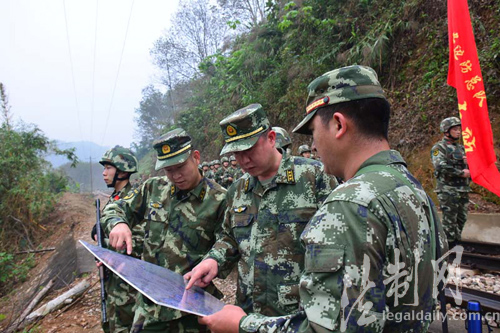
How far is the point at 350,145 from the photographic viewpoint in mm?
1164

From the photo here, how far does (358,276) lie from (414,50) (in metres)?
10.3

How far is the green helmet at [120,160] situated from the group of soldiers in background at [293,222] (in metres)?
0.02

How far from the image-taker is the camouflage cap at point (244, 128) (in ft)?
6.84

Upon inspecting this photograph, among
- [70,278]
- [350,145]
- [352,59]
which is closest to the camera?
[350,145]

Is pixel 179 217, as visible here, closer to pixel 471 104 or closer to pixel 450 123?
pixel 471 104

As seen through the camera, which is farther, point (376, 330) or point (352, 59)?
point (352, 59)

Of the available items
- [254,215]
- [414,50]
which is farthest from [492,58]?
[254,215]

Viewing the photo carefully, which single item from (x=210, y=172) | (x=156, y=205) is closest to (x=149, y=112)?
(x=210, y=172)

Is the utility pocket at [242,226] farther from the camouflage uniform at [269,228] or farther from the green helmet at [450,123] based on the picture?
the green helmet at [450,123]

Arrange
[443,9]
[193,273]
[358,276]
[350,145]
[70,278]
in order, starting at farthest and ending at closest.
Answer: [443,9]
[70,278]
[193,273]
[350,145]
[358,276]

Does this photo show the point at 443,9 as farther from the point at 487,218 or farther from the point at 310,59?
the point at 487,218

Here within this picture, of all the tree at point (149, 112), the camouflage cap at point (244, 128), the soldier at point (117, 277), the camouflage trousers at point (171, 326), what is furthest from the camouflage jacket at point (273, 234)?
the tree at point (149, 112)

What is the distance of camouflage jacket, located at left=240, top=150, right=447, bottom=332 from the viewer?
902 millimetres

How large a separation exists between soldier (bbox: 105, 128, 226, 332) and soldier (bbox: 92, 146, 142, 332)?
1.44 ft
